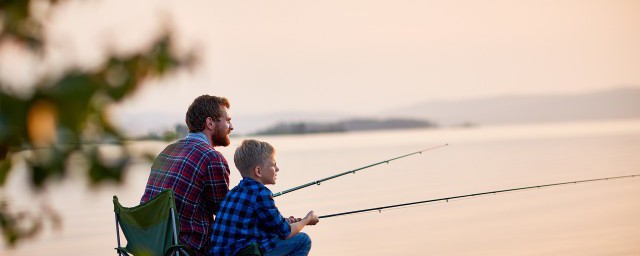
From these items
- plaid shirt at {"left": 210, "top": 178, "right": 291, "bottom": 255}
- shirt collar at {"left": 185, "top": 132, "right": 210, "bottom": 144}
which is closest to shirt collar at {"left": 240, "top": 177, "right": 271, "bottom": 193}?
plaid shirt at {"left": 210, "top": 178, "right": 291, "bottom": 255}

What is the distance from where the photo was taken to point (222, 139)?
3.66m

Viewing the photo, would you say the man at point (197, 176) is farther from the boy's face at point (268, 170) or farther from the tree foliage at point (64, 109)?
the tree foliage at point (64, 109)

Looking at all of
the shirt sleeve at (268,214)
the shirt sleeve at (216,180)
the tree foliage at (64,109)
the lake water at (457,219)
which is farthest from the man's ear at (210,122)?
the tree foliage at (64,109)

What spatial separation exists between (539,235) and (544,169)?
8287 mm

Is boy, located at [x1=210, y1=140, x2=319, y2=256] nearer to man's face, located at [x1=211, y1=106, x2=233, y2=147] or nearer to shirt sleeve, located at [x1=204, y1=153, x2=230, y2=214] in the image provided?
shirt sleeve, located at [x1=204, y1=153, x2=230, y2=214]

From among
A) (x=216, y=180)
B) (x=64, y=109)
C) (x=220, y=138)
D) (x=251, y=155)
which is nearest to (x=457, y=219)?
(x=220, y=138)

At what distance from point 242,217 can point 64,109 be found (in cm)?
254

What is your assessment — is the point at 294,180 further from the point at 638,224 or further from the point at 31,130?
the point at 31,130

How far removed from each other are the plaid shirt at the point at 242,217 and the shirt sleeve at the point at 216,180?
0.13 meters

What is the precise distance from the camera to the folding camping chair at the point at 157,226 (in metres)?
3.21

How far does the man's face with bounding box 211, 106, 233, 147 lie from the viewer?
11.9 ft

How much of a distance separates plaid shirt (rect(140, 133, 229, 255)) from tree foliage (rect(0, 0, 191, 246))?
101 inches

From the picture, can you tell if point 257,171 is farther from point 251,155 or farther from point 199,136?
point 199,136

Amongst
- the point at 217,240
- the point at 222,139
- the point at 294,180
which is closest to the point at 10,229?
the point at 217,240
